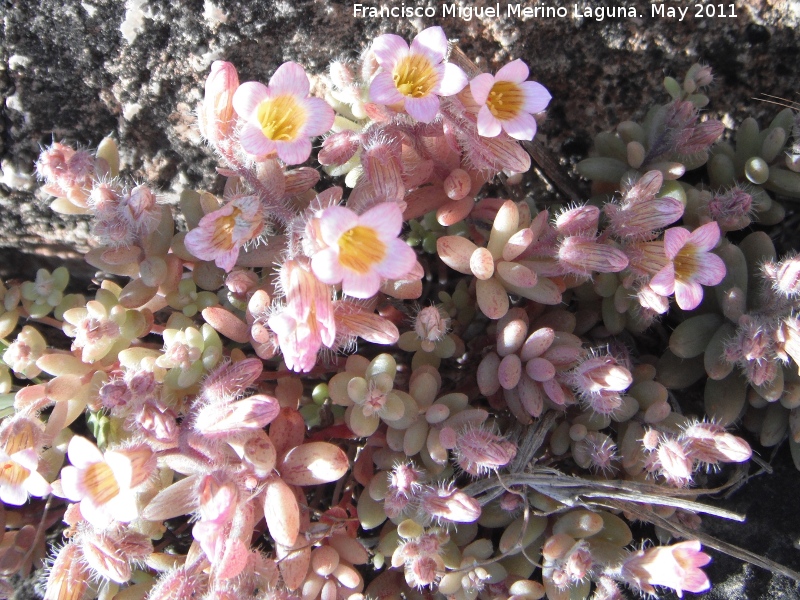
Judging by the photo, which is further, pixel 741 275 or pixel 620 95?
pixel 620 95

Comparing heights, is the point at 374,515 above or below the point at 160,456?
below

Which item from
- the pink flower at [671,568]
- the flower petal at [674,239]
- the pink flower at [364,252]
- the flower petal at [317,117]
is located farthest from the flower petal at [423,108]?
the pink flower at [671,568]

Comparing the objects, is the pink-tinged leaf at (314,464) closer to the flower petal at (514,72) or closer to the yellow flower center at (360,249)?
the yellow flower center at (360,249)

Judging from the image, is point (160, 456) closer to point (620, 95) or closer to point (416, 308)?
point (416, 308)

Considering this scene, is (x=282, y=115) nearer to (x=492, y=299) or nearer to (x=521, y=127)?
(x=521, y=127)

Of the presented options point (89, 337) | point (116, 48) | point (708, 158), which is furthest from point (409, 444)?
point (116, 48)

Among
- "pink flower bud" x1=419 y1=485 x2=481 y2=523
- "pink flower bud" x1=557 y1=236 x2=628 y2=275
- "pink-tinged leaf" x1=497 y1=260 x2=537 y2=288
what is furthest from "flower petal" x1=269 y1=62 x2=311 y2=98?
"pink flower bud" x1=419 y1=485 x2=481 y2=523

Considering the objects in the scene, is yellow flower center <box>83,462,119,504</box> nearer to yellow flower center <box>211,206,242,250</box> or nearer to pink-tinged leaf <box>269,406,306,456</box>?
pink-tinged leaf <box>269,406,306,456</box>
